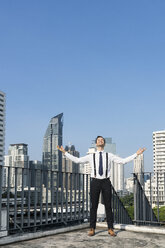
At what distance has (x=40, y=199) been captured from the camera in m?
5.71

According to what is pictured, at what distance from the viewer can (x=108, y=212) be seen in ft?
18.5

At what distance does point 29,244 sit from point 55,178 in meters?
1.48

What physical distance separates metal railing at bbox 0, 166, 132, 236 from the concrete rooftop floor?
0.37 m

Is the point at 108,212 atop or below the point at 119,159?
below

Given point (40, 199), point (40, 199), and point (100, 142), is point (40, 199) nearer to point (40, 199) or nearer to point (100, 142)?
point (40, 199)

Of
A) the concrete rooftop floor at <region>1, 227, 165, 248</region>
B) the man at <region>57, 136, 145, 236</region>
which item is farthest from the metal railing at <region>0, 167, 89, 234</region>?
the man at <region>57, 136, 145, 236</region>

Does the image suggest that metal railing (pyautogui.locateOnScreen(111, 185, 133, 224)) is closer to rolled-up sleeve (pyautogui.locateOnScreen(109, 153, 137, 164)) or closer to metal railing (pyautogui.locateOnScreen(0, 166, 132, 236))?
metal railing (pyautogui.locateOnScreen(0, 166, 132, 236))

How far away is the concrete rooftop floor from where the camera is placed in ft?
16.0

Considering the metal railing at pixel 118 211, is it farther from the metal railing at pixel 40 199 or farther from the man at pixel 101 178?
the man at pixel 101 178

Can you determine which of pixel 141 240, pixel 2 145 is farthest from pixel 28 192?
pixel 2 145

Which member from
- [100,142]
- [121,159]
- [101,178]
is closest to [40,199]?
[101,178]

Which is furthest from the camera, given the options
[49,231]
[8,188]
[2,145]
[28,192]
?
[2,145]

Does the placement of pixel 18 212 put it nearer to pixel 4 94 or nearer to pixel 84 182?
pixel 84 182

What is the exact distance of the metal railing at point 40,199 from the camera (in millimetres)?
5102
